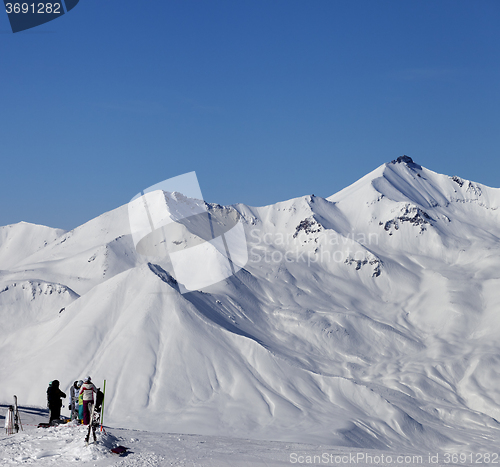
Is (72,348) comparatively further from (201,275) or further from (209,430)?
(201,275)

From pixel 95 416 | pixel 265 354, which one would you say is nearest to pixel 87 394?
pixel 95 416

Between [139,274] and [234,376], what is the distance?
31359mm

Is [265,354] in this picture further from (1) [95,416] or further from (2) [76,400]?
(1) [95,416]

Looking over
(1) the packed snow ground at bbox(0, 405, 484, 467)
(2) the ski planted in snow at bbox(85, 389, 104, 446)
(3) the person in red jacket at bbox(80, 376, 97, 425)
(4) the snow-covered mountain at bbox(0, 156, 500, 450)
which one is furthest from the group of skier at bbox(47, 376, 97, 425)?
(4) the snow-covered mountain at bbox(0, 156, 500, 450)

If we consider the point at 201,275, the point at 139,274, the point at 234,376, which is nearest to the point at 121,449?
the point at 234,376

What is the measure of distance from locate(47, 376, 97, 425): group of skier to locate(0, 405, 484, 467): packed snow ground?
27.0 inches

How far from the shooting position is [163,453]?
2417 cm

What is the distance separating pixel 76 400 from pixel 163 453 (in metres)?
5.86

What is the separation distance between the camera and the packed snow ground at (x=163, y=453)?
21.2 m

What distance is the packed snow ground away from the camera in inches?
835

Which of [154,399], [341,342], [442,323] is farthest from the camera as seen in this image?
[442,323]

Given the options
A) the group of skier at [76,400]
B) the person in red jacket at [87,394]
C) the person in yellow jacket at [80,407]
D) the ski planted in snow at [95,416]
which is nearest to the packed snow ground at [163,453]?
the ski planted in snow at [95,416]

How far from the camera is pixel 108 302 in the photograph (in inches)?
4338

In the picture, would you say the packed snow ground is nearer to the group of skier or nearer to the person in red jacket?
the group of skier
